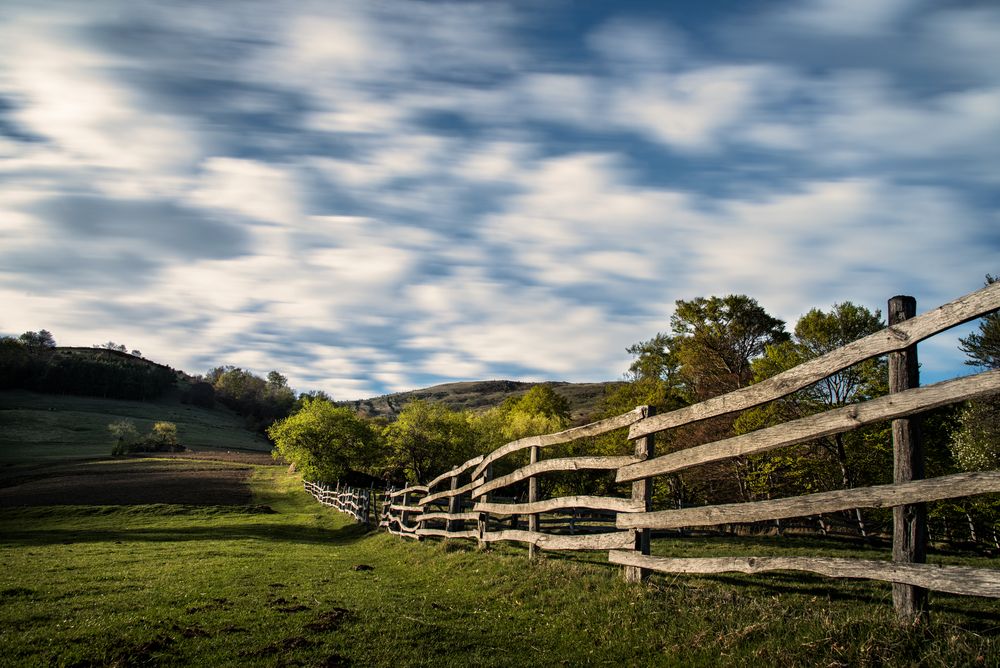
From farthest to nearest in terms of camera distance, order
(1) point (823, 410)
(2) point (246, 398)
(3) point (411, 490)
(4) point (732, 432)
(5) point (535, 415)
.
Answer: (2) point (246, 398)
(5) point (535, 415)
(4) point (732, 432)
(1) point (823, 410)
(3) point (411, 490)

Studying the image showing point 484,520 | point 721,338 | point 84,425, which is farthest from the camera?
point 84,425

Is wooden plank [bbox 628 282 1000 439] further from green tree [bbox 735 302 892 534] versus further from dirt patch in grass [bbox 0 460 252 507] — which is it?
dirt patch in grass [bbox 0 460 252 507]

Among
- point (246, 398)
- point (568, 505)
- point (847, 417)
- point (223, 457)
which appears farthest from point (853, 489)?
point (246, 398)

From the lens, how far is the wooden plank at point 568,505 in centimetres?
884

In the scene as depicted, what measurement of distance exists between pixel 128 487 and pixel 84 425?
71.1 metres

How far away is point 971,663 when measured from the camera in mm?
4562

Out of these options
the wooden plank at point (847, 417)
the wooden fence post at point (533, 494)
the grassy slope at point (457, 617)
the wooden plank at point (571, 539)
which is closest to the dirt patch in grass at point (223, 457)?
the grassy slope at point (457, 617)

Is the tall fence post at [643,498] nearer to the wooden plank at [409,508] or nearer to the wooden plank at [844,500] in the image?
Answer: the wooden plank at [844,500]

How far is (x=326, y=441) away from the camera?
1950 inches

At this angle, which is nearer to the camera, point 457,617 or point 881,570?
point 881,570

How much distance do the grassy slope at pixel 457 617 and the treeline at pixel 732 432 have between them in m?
5.43

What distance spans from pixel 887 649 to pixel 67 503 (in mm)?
45736

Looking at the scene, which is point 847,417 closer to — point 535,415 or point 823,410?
point 823,410

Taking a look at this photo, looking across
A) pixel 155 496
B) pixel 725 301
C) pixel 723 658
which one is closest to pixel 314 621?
pixel 723 658
